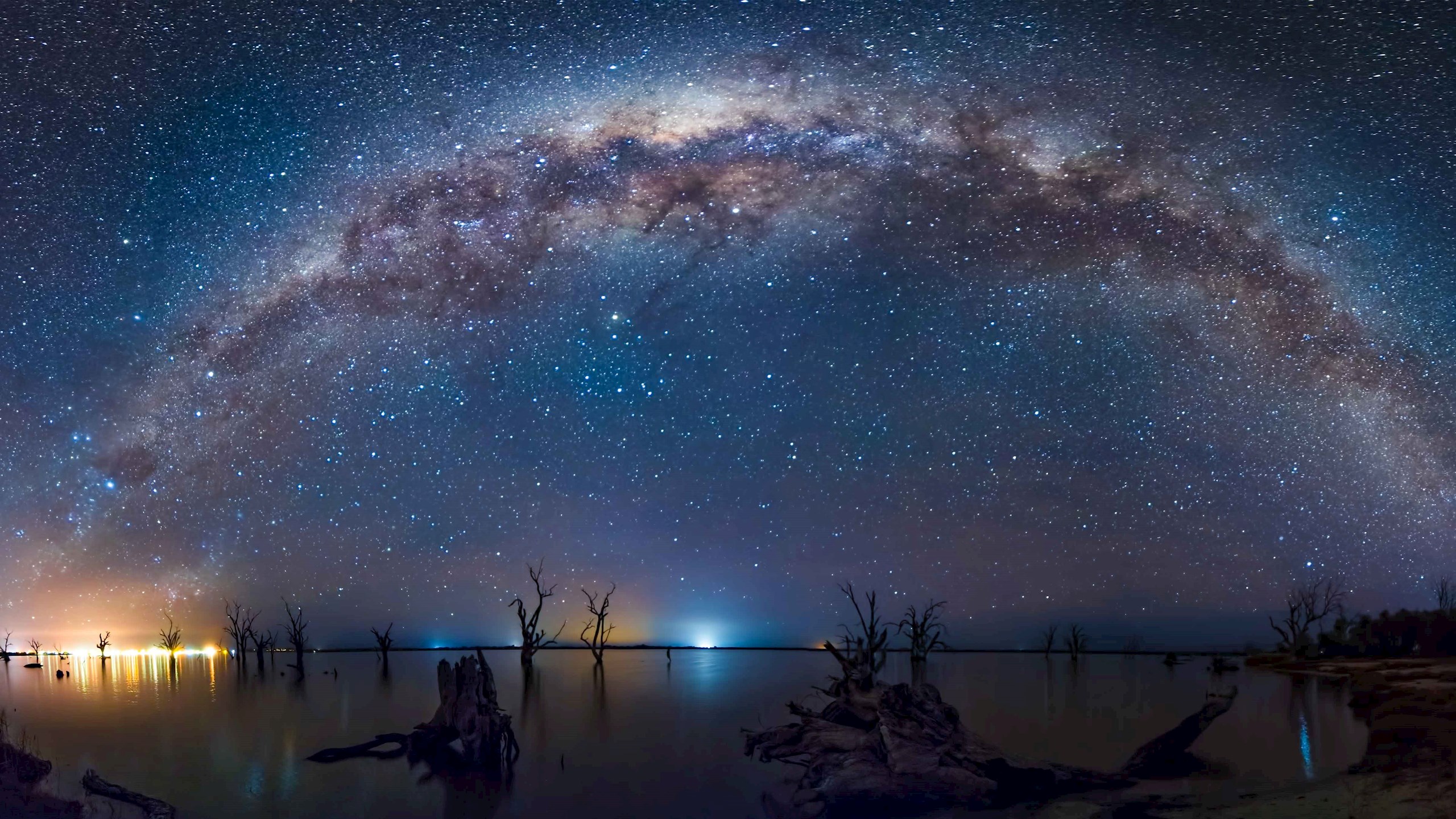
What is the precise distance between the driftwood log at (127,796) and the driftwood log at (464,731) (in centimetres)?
455

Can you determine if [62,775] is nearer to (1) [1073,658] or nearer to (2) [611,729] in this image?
(2) [611,729]

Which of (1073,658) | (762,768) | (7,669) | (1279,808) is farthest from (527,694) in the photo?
(7,669)

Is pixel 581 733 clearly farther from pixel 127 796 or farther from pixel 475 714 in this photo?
pixel 127 796

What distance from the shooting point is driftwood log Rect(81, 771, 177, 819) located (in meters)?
14.5

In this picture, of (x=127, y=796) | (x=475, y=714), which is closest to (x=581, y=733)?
(x=475, y=714)

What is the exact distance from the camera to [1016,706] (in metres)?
29.2

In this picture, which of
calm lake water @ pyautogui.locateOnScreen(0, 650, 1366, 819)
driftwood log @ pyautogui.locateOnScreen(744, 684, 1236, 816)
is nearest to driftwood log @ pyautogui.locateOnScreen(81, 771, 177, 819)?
calm lake water @ pyautogui.locateOnScreen(0, 650, 1366, 819)

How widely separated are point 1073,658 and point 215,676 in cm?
5647

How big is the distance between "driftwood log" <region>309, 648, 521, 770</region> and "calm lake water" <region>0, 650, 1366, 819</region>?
57cm

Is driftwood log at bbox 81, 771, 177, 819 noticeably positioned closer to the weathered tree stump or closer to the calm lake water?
the calm lake water

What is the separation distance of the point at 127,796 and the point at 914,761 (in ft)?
43.2

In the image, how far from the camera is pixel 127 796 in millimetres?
15234

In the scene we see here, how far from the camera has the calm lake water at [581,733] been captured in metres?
15.7

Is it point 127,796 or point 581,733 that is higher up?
point 127,796
